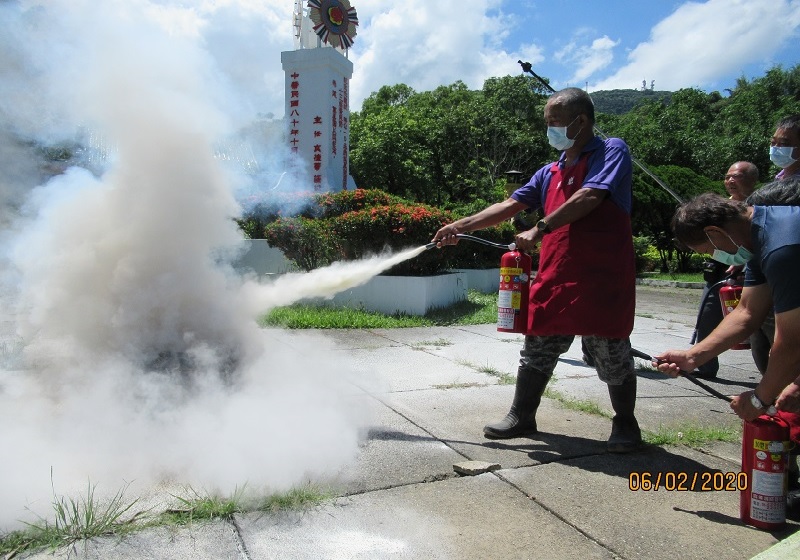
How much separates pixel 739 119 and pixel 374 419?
112 ft

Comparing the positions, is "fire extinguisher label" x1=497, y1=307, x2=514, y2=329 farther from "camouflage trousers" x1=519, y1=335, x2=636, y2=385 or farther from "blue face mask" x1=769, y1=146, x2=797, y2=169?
"blue face mask" x1=769, y1=146, x2=797, y2=169

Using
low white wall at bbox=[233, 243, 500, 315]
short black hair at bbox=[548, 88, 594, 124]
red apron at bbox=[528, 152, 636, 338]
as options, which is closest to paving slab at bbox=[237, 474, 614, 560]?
red apron at bbox=[528, 152, 636, 338]

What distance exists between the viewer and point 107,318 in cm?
350

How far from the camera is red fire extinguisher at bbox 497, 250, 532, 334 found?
3.36 meters

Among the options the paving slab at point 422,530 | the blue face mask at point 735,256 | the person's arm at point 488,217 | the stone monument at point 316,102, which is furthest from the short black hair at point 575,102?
the stone monument at point 316,102

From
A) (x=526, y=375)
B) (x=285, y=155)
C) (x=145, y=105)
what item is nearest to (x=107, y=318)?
(x=145, y=105)

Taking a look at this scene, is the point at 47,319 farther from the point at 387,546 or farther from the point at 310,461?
the point at 387,546

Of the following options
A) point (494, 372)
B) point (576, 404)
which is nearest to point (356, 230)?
point (494, 372)

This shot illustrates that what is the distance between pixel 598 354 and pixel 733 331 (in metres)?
0.77

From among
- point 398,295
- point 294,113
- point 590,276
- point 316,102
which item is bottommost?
point 398,295

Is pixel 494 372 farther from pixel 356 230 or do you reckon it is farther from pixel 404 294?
pixel 356 230

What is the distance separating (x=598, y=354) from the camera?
3.16 m

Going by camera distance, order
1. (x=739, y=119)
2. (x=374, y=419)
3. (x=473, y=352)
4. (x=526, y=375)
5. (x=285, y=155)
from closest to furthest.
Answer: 1. (x=526, y=375)
2. (x=374, y=419)
3. (x=473, y=352)
4. (x=285, y=155)
5. (x=739, y=119)

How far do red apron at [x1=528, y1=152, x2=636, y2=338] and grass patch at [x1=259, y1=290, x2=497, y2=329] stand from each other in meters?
4.28
